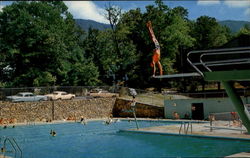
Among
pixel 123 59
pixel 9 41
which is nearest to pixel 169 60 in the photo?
pixel 123 59

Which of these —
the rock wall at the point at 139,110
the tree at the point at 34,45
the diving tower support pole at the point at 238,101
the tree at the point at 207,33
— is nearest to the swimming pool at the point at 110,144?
the diving tower support pole at the point at 238,101

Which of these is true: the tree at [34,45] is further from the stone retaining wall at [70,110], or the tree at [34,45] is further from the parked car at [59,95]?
the stone retaining wall at [70,110]

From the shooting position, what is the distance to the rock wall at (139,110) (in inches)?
1401

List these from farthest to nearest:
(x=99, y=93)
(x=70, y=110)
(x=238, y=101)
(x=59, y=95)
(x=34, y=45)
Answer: (x=34, y=45) < (x=99, y=93) < (x=59, y=95) < (x=70, y=110) < (x=238, y=101)

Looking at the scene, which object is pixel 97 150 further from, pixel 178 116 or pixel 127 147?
pixel 178 116

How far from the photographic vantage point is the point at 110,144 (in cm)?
2181

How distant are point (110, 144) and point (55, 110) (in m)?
15.2

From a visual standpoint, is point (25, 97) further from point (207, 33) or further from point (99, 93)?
point (207, 33)

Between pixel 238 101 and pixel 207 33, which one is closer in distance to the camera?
pixel 238 101

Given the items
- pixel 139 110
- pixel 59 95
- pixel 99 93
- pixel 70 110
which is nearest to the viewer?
pixel 70 110

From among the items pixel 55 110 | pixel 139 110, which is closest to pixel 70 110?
pixel 55 110

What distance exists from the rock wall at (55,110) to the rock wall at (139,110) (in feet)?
2.33

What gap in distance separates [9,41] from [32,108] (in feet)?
45.5

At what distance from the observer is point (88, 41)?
63000 millimetres
